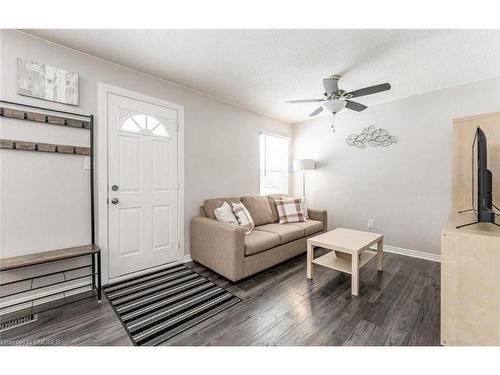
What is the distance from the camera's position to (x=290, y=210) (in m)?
3.56

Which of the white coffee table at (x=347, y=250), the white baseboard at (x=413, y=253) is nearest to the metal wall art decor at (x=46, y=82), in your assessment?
the white coffee table at (x=347, y=250)

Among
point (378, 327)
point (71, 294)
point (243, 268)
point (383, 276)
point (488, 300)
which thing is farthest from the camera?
point (383, 276)

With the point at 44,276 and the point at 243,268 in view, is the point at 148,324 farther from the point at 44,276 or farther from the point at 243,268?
the point at 44,276

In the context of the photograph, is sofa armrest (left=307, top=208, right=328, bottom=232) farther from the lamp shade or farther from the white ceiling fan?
the white ceiling fan

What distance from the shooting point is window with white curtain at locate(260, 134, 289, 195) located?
13.6ft

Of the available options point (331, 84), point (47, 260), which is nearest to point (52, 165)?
point (47, 260)

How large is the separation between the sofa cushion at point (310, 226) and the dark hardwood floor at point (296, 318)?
86 cm

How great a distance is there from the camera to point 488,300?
1.28 m

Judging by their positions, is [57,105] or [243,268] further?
[243,268]

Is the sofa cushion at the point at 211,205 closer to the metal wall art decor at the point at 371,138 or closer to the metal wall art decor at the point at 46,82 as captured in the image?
the metal wall art decor at the point at 46,82
